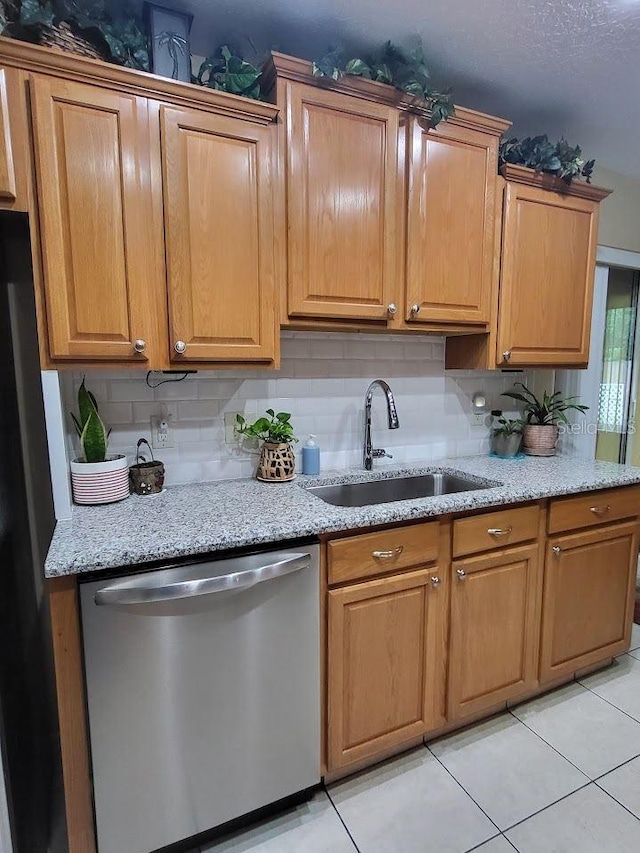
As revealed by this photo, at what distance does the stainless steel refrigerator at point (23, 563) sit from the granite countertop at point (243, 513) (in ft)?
0.55

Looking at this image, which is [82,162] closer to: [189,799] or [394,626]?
[394,626]

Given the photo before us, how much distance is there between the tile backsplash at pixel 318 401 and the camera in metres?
1.80

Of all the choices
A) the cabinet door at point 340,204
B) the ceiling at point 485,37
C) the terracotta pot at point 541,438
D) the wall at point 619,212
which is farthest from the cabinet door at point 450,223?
the wall at point 619,212

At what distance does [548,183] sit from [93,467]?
231 cm

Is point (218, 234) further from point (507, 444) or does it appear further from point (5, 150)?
point (507, 444)

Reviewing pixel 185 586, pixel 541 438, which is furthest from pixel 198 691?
pixel 541 438

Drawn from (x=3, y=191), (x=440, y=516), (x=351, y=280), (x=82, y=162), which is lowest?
(x=440, y=516)

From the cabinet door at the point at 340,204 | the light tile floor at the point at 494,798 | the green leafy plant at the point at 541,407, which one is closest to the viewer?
the light tile floor at the point at 494,798

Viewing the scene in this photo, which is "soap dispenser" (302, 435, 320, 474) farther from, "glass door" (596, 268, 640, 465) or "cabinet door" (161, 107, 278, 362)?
"glass door" (596, 268, 640, 465)

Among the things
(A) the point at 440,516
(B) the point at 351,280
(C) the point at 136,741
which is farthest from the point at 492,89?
(C) the point at 136,741

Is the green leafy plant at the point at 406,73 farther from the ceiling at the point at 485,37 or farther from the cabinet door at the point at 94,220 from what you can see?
the cabinet door at the point at 94,220

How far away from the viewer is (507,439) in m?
2.43

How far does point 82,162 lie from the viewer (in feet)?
4.37

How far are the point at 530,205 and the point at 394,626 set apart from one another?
193 cm
